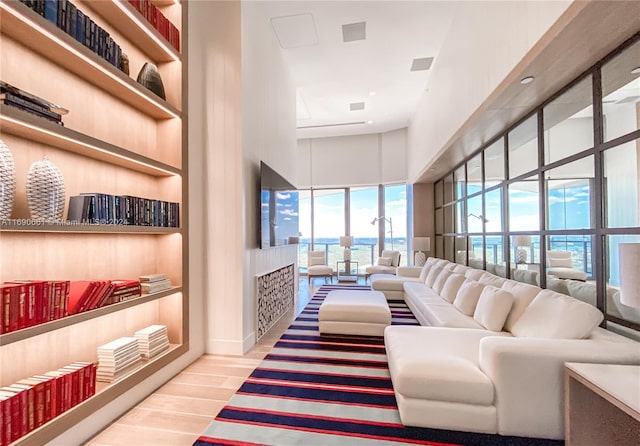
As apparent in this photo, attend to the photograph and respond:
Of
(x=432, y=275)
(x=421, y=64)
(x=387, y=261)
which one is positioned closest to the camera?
(x=432, y=275)

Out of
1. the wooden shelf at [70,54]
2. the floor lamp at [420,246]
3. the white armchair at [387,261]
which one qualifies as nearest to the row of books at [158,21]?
the wooden shelf at [70,54]

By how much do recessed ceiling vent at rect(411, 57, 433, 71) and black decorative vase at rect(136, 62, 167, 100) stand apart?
3923 millimetres

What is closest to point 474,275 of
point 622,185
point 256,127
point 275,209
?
point 622,185

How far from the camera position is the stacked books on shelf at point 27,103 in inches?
53.8

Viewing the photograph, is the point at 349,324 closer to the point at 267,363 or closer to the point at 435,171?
the point at 267,363

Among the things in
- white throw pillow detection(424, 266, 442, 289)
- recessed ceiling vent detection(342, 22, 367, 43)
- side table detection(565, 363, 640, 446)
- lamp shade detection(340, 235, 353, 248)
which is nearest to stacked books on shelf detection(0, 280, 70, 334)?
side table detection(565, 363, 640, 446)

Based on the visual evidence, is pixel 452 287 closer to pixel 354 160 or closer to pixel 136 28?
pixel 136 28

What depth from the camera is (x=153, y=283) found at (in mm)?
2264

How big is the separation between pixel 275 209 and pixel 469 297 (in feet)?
8.15

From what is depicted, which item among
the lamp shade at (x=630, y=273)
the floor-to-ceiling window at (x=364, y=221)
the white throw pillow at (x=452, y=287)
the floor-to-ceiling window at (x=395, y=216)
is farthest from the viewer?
the floor-to-ceiling window at (x=364, y=221)

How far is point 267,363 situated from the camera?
2686 mm

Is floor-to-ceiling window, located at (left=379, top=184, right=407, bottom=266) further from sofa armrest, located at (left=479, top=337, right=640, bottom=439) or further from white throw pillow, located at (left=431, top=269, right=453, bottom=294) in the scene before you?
sofa armrest, located at (left=479, top=337, right=640, bottom=439)

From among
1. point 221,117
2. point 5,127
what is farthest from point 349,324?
point 5,127

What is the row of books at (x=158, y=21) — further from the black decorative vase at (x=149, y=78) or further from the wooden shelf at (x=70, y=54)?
the wooden shelf at (x=70, y=54)
